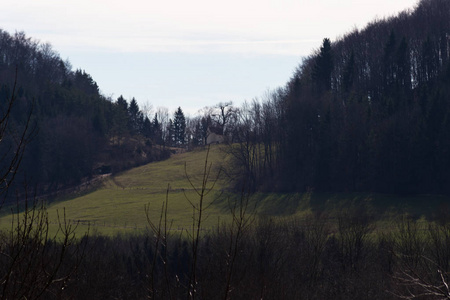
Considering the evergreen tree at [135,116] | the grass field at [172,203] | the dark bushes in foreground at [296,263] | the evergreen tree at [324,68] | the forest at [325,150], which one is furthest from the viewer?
the evergreen tree at [135,116]

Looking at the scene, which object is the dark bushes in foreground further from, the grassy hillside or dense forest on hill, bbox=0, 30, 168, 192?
dense forest on hill, bbox=0, 30, 168, 192

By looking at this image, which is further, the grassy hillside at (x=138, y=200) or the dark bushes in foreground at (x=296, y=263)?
the grassy hillside at (x=138, y=200)

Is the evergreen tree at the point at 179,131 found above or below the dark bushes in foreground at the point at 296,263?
above

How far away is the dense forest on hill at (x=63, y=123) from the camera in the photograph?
87.2 m

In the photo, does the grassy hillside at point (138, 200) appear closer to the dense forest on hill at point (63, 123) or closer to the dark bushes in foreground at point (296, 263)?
the dense forest on hill at point (63, 123)

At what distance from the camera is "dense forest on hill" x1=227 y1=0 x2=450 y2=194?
216 ft

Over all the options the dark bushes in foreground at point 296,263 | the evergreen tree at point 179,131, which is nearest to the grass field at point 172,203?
the dark bushes in foreground at point 296,263

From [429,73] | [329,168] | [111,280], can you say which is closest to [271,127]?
[329,168]

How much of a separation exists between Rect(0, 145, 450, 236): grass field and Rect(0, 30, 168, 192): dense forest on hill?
21.6ft

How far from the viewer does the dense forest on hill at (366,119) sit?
65.9 meters

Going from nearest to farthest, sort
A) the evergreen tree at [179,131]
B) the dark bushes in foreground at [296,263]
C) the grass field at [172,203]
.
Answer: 1. the dark bushes in foreground at [296,263]
2. the grass field at [172,203]
3. the evergreen tree at [179,131]

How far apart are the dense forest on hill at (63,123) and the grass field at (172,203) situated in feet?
21.6

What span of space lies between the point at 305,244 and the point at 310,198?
2446cm

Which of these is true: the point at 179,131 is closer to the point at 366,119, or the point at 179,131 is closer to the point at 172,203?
the point at 172,203
